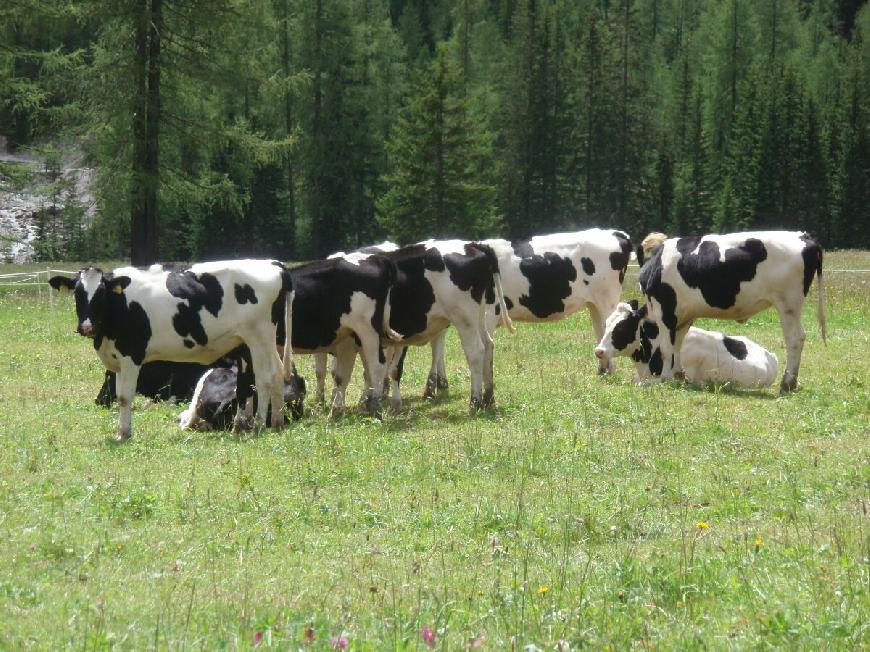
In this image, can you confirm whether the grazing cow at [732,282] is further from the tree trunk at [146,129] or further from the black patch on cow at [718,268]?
the tree trunk at [146,129]

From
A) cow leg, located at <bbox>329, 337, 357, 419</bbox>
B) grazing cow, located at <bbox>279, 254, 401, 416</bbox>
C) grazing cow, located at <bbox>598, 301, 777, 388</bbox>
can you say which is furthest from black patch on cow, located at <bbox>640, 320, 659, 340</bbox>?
cow leg, located at <bbox>329, 337, 357, 419</bbox>

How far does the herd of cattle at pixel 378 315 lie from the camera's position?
1389cm

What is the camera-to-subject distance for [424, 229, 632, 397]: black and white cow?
18.8 metres

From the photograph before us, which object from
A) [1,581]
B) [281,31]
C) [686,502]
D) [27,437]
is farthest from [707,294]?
[281,31]

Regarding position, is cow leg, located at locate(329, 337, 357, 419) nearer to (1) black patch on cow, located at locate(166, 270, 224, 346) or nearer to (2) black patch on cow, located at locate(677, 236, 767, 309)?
(1) black patch on cow, located at locate(166, 270, 224, 346)

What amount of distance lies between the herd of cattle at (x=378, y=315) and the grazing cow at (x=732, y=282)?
0.02 metres

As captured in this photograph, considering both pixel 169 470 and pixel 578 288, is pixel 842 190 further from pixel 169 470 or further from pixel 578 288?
pixel 169 470

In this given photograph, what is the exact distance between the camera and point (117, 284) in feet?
45.1

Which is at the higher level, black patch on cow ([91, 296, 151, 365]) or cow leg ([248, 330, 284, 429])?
black patch on cow ([91, 296, 151, 365])

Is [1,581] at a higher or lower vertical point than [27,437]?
higher

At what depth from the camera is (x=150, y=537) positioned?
850 centimetres

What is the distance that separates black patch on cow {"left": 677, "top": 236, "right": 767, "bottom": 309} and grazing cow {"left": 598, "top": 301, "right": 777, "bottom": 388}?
1.12 metres

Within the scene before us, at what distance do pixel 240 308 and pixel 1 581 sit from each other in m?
7.03

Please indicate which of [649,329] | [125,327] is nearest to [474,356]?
[649,329]
